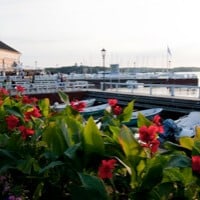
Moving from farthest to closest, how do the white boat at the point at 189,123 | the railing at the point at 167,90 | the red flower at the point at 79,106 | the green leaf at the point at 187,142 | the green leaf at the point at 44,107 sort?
the railing at the point at 167,90 → the white boat at the point at 189,123 → the green leaf at the point at 44,107 → the red flower at the point at 79,106 → the green leaf at the point at 187,142

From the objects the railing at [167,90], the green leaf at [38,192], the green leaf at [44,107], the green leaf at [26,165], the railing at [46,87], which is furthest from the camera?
the railing at [46,87]

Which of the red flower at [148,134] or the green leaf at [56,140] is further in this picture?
the green leaf at [56,140]

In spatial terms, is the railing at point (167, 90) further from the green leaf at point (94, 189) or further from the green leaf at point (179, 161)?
the green leaf at point (94, 189)

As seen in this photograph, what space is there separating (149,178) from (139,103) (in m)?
23.6

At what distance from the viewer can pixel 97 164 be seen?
3.09 m

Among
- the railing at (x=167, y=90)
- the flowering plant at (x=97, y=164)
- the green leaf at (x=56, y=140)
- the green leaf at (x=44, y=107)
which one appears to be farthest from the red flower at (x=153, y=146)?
the railing at (x=167, y=90)

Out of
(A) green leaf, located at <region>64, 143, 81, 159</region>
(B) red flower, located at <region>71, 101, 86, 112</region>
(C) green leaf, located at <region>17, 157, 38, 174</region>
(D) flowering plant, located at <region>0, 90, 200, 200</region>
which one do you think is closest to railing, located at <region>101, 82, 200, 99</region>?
(B) red flower, located at <region>71, 101, 86, 112</region>

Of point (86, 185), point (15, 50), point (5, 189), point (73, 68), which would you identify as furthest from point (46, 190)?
point (73, 68)

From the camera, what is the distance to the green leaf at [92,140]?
2.99 metres

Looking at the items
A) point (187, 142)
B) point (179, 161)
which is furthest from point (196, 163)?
point (187, 142)

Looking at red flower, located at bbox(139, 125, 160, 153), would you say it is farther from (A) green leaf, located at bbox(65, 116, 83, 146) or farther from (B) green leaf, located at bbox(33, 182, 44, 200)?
(B) green leaf, located at bbox(33, 182, 44, 200)

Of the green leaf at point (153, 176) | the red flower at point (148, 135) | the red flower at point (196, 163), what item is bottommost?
the green leaf at point (153, 176)

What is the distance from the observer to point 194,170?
2.53m

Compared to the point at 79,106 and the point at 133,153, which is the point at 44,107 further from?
the point at 133,153
